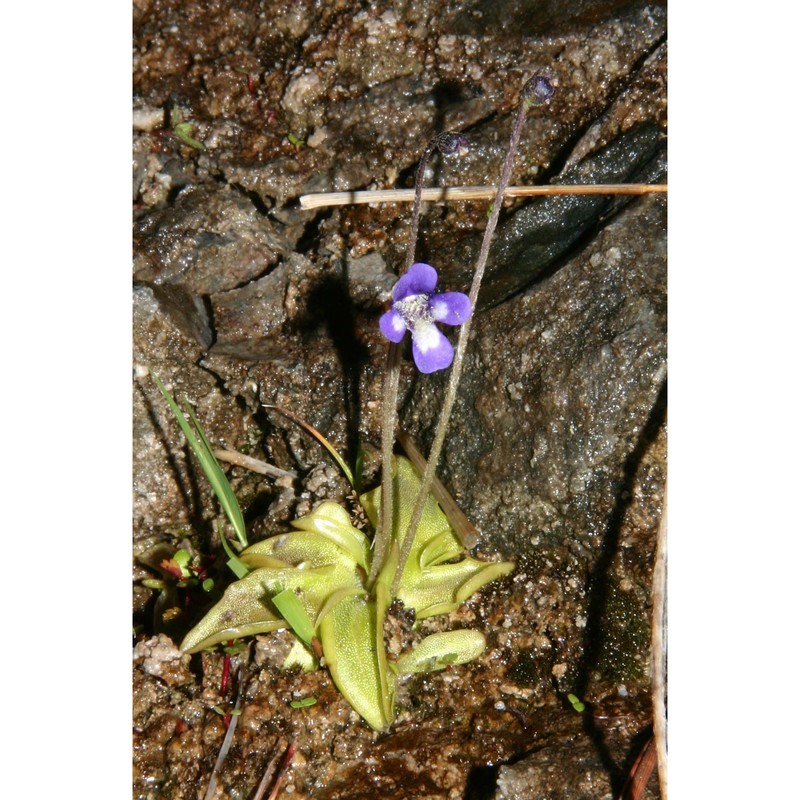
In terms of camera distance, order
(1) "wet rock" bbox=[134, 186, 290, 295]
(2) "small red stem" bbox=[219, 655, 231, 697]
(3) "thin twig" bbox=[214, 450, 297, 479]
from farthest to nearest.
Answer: (1) "wet rock" bbox=[134, 186, 290, 295]
(3) "thin twig" bbox=[214, 450, 297, 479]
(2) "small red stem" bbox=[219, 655, 231, 697]

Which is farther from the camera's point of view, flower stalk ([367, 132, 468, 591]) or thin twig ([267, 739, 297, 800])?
thin twig ([267, 739, 297, 800])

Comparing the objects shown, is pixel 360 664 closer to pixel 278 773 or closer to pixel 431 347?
pixel 278 773

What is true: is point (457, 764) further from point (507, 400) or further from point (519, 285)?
point (519, 285)

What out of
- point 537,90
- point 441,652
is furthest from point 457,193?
point 441,652

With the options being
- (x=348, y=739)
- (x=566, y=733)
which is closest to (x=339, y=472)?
(x=348, y=739)

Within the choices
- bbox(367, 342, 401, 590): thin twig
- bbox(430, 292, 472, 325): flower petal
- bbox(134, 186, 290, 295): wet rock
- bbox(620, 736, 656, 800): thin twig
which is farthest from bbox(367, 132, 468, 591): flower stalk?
bbox(134, 186, 290, 295): wet rock

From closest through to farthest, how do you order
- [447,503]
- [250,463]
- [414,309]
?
[414,309]
[447,503]
[250,463]

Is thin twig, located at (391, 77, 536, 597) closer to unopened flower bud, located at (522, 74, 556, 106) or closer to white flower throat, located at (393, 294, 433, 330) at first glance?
unopened flower bud, located at (522, 74, 556, 106)

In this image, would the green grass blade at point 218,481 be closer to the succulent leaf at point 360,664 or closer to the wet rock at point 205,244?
the succulent leaf at point 360,664
